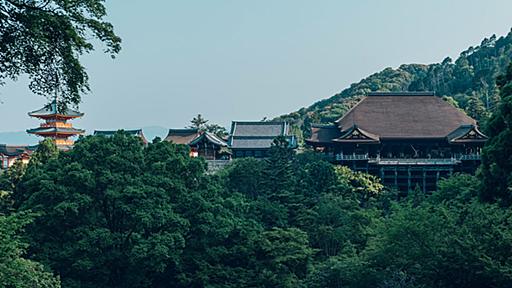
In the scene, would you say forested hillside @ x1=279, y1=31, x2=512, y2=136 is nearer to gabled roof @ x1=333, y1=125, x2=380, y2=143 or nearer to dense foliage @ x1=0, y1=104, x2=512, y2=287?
gabled roof @ x1=333, y1=125, x2=380, y2=143

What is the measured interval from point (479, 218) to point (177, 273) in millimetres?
10179

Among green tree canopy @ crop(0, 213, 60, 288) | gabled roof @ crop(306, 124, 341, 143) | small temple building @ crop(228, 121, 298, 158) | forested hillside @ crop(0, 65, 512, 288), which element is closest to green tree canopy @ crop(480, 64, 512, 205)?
forested hillside @ crop(0, 65, 512, 288)

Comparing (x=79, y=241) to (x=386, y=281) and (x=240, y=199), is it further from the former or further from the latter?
(x=386, y=281)

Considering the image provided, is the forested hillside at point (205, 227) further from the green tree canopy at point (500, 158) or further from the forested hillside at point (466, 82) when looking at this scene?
the forested hillside at point (466, 82)

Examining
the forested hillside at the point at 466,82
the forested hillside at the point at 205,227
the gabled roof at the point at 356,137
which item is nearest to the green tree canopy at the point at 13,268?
the forested hillside at the point at 205,227

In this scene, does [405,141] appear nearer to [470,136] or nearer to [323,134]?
[470,136]

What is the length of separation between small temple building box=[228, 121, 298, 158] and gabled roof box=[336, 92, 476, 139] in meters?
4.06

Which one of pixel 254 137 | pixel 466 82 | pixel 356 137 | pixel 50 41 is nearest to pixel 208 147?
pixel 254 137

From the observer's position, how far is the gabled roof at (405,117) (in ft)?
122

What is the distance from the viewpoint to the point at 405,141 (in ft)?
121

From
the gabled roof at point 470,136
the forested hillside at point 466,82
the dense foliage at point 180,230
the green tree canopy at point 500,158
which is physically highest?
the forested hillside at point 466,82

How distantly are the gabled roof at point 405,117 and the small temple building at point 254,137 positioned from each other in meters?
4.06

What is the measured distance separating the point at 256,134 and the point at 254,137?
55 cm

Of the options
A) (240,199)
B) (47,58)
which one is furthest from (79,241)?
(47,58)
